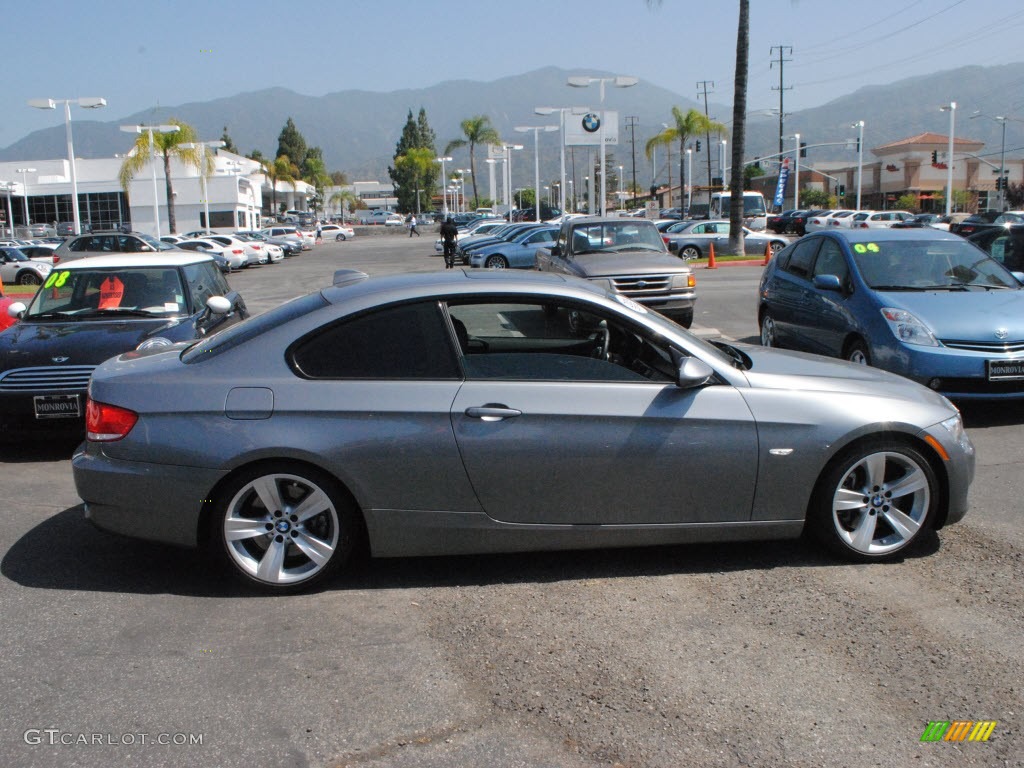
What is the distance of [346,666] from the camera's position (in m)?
4.00

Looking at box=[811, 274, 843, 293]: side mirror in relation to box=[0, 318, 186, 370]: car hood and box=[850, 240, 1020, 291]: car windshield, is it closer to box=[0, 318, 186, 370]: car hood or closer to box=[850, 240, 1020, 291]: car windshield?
box=[850, 240, 1020, 291]: car windshield

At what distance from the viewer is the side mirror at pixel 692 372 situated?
4.67 metres

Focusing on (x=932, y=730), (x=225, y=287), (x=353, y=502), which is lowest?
(x=932, y=730)

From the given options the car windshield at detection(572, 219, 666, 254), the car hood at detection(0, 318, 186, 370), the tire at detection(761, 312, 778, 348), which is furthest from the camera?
the car windshield at detection(572, 219, 666, 254)

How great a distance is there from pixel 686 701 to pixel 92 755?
212 cm

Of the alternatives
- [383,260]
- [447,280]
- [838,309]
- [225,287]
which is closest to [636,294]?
[838,309]

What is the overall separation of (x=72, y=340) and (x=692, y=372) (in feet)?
17.9

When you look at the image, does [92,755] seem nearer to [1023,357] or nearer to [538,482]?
[538,482]

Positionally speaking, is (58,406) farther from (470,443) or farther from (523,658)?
(523,658)

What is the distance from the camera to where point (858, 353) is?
8.88 metres

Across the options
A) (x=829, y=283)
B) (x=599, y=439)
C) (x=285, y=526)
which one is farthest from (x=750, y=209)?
(x=285, y=526)

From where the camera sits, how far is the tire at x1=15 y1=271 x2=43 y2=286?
32.9m

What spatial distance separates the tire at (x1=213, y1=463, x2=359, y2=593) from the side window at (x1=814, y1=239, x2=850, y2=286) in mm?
6292

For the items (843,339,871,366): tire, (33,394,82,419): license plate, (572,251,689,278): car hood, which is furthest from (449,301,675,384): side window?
(572,251,689,278): car hood
